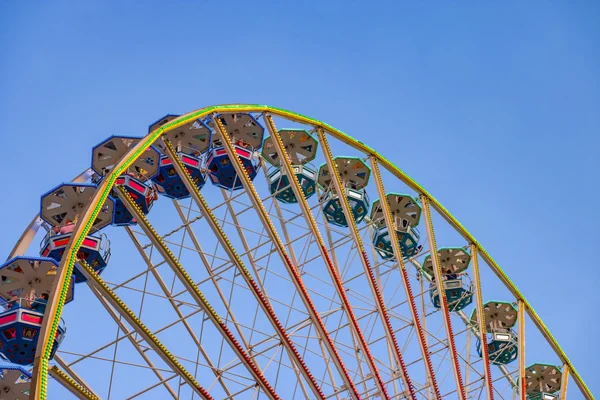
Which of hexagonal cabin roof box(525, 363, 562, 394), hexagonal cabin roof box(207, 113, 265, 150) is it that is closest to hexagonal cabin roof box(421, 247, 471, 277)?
hexagonal cabin roof box(525, 363, 562, 394)

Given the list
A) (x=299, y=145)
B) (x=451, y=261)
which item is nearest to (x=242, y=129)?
(x=299, y=145)

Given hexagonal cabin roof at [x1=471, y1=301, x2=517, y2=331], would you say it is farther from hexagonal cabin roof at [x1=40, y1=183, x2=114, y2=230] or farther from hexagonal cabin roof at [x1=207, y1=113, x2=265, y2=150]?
hexagonal cabin roof at [x1=40, y1=183, x2=114, y2=230]

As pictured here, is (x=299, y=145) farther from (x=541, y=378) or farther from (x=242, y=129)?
(x=541, y=378)

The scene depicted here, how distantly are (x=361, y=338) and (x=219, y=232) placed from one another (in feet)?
15.9

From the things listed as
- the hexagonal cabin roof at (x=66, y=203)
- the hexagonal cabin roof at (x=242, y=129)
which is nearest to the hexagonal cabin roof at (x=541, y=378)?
the hexagonal cabin roof at (x=242, y=129)

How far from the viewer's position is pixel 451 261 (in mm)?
31547

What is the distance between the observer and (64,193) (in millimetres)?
20719

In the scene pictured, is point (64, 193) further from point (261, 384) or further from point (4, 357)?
point (261, 384)

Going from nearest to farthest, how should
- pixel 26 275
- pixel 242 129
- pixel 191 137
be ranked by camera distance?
1. pixel 26 275
2. pixel 191 137
3. pixel 242 129

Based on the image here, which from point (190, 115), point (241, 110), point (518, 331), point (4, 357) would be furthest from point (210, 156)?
point (518, 331)

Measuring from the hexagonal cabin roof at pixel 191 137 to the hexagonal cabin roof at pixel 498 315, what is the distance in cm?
1283

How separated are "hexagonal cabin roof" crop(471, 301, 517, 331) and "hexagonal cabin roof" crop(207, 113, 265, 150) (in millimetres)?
11343

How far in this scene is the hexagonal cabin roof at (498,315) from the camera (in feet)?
107

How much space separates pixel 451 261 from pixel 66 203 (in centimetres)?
1471
